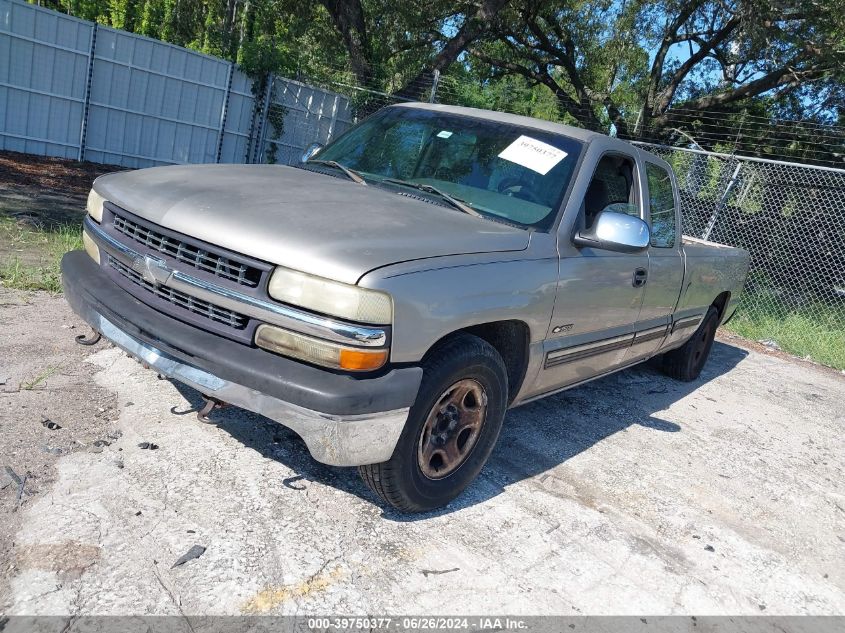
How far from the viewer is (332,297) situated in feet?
8.22

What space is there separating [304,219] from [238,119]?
12.9 meters

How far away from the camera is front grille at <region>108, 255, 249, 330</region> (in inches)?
106

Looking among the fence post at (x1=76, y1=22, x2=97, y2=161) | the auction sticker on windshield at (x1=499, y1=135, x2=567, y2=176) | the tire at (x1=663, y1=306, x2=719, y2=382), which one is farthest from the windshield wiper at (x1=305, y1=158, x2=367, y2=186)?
the fence post at (x1=76, y1=22, x2=97, y2=161)

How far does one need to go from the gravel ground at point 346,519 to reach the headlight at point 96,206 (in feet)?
3.20

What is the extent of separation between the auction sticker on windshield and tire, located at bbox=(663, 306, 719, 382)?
2960 millimetres

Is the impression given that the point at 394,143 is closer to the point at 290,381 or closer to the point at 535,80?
the point at 290,381

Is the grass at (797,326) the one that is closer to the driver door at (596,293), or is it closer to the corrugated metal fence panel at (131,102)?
the driver door at (596,293)

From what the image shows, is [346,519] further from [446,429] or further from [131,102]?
[131,102]

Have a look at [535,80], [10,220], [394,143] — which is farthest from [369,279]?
Result: [535,80]

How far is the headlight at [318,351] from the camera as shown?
2531mm

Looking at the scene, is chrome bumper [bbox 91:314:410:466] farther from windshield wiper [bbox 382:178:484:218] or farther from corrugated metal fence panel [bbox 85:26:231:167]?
corrugated metal fence panel [bbox 85:26:231:167]

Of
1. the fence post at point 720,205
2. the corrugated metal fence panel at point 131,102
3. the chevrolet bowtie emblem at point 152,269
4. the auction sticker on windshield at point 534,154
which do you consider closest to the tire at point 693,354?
the auction sticker on windshield at point 534,154

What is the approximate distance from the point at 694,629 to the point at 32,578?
2458 millimetres

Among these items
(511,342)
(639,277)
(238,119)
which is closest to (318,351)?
(511,342)
